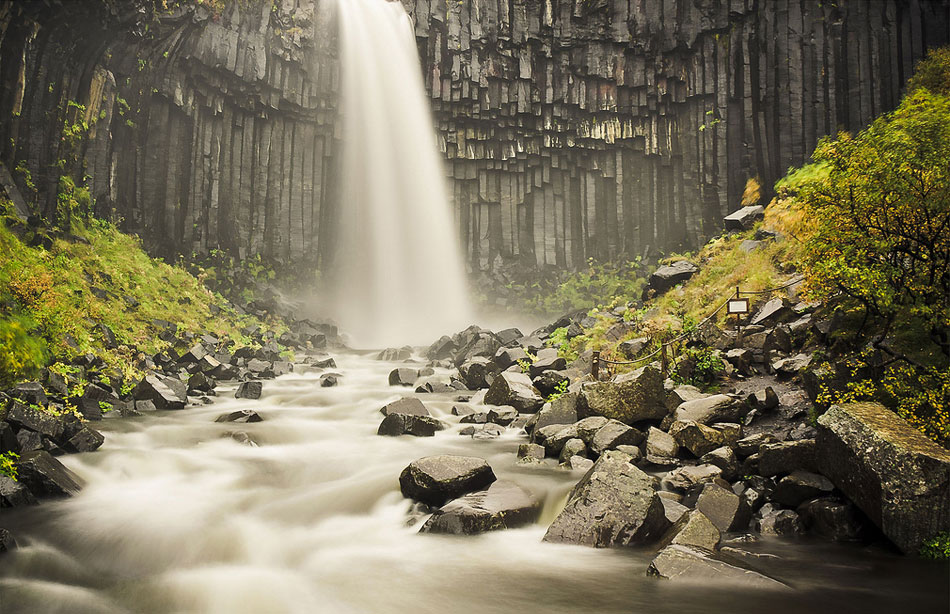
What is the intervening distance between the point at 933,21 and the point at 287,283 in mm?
28891

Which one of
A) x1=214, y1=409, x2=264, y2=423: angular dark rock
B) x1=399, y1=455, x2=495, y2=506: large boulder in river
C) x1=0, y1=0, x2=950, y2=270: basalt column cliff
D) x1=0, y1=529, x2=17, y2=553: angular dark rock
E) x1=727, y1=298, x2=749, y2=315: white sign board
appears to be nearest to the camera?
x1=0, y1=529, x2=17, y2=553: angular dark rock

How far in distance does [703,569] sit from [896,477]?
2.02 meters

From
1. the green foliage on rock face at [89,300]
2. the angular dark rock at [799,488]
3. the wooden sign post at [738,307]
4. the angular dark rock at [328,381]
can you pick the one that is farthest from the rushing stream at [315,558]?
the angular dark rock at [328,381]

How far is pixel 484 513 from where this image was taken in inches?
250

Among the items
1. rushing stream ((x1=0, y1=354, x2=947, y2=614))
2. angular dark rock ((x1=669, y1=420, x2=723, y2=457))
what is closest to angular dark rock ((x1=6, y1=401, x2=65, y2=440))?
rushing stream ((x1=0, y1=354, x2=947, y2=614))

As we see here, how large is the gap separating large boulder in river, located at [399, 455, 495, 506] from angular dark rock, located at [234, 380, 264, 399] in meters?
7.38

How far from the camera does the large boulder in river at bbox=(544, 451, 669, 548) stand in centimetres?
578

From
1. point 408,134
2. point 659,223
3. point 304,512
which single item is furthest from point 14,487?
point 659,223

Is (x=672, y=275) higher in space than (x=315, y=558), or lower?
higher

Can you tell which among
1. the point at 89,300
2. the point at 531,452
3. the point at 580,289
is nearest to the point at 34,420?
the point at 531,452

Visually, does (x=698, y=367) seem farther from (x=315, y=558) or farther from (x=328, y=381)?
(x=328, y=381)

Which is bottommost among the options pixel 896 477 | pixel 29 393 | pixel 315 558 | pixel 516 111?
pixel 315 558

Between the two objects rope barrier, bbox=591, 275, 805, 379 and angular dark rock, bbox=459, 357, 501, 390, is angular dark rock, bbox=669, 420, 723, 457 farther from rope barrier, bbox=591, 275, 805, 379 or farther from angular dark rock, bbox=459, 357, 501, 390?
angular dark rock, bbox=459, 357, 501, 390

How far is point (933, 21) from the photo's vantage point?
22188mm
